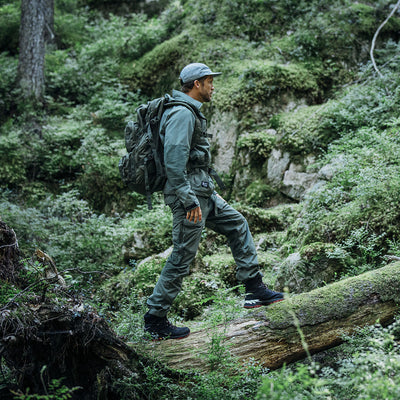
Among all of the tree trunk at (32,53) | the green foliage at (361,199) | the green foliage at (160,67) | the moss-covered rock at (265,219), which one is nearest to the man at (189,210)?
the green foliage at (361,199)

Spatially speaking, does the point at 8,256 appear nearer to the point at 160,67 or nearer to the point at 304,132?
the point at 304,132

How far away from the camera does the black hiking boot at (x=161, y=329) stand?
4012 mm

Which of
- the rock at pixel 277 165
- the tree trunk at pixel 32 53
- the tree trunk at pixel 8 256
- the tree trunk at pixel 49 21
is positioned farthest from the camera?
the tree trunk at pixel 49 21

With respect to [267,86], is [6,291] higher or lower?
lower

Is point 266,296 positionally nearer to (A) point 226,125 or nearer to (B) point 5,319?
(B) point 5,319

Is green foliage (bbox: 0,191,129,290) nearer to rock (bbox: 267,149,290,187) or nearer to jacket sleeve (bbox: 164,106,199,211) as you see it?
rock (bbox: 267,149,290,187)

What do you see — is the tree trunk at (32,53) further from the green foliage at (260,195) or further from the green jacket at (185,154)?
the green jacket at (185,154)

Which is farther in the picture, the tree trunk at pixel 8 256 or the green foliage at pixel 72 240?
the green foliage at pixel 72 240

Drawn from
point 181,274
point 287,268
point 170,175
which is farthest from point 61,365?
point 287,268

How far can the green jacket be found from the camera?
3975 mm

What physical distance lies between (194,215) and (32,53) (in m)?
10.00

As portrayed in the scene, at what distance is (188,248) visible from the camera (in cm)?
414

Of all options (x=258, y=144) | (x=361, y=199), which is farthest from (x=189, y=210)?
(x=258, y=144)

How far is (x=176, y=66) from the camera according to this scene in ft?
36.5
